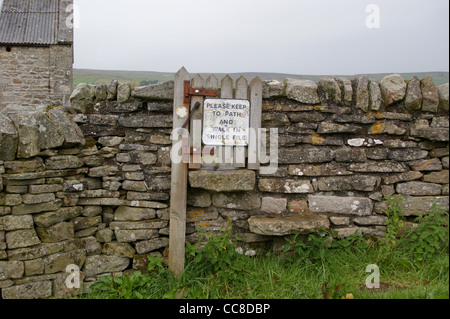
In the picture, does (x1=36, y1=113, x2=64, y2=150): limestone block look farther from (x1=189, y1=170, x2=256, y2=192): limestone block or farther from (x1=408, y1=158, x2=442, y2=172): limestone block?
(x1=408, y1=158, x2=442, y2=172): limestone block

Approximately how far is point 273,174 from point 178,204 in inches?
44.1

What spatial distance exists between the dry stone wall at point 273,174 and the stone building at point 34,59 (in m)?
12.2

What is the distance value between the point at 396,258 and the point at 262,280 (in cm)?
147

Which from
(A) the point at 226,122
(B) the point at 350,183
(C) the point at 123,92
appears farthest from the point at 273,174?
(C) the point at 123,92

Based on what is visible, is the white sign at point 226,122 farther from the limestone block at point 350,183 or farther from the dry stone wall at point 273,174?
the limestone block at point 350,183

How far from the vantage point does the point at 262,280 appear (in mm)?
3416

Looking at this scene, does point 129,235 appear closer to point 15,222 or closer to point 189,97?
point 15,222

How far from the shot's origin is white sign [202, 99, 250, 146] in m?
3.71

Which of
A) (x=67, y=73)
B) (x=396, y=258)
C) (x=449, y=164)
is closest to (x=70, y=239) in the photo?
(x=396, y=258)

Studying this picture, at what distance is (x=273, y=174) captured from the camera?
3873 millimetres

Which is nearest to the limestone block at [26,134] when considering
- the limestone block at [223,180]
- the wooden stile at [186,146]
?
the wooden stile at [186,146]

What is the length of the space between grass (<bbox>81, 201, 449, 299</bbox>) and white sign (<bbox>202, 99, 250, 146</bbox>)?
101cm

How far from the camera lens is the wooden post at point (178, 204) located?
3.66m

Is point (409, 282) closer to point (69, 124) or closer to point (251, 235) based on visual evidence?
point (251, 235)
